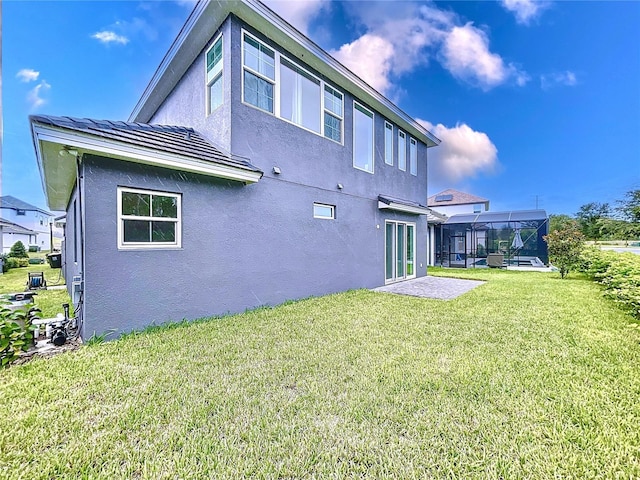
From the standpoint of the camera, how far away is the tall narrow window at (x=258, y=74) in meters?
7.32

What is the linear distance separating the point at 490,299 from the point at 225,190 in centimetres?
849

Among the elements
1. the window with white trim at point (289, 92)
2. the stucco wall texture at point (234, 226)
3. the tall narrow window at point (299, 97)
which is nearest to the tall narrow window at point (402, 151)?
the stucco wall texture at point (234, 226)

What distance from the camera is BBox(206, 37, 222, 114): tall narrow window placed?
738cm

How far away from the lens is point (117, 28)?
11.6 metres

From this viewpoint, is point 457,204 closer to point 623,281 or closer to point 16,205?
point 623,281

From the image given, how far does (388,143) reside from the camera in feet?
41.8

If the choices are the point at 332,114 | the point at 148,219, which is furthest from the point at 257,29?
the point at 148,219

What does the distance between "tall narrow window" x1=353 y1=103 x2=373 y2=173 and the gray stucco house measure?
2.8 inches

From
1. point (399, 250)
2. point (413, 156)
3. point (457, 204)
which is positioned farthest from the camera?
point (457, 204)

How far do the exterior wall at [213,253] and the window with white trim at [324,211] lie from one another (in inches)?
7.8

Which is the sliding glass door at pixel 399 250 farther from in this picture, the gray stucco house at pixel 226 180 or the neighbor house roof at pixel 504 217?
the neighbor house roof at pixel 504 217

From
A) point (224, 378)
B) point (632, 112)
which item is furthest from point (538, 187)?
point (224, 378)

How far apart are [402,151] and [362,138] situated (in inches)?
133

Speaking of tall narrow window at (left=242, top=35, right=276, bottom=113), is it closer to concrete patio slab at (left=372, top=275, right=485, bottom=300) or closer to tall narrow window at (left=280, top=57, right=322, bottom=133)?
tall narrow window at (left=280, top=57, right=322, bottom=133)
